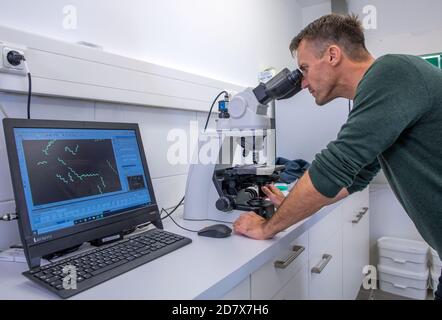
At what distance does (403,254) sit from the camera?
2.32m

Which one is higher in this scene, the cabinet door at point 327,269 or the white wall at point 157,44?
the white wall at point 157,44

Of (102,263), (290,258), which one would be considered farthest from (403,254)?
(102,263)

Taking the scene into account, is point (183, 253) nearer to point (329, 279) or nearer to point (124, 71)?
point (124, 71)

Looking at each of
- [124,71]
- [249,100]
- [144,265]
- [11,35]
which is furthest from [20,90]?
[249,100]

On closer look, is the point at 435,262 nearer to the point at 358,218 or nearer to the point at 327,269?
the point at 358,218

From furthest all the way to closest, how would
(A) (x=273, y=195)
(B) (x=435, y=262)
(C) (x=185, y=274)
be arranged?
(B) (x=435, y=262), (A) (x=273, y=195), (C) (x=185, y=274)

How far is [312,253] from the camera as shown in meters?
1.27

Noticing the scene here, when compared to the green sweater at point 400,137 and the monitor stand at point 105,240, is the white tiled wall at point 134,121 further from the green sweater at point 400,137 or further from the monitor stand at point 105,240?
the green sweater at point 400,137

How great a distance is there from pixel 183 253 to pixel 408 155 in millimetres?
693

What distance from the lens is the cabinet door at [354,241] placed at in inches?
71.3

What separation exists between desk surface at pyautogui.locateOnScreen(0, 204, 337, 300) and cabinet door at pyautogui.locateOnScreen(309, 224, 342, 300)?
0.45 meters

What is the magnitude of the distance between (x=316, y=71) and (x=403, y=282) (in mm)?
1937

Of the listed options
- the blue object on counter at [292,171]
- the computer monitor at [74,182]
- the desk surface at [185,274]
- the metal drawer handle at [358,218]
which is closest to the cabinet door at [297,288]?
the desk surface at [185,274]

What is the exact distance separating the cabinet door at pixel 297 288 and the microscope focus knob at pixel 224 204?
32 centimetres
